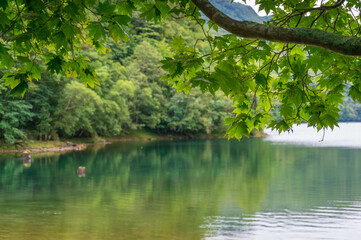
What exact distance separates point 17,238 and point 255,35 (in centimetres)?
1009

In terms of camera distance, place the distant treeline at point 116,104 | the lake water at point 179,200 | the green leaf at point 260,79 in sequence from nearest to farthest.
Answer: the green leaf at point 260,79 < the lake water at point 179,200 < the distant treeline at point 116,104

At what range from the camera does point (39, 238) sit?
10680mm

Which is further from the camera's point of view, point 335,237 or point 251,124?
point 335,237

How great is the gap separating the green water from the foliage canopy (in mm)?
8287

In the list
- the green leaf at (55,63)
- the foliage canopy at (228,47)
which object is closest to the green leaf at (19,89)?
the foliage canopy at (228,47)

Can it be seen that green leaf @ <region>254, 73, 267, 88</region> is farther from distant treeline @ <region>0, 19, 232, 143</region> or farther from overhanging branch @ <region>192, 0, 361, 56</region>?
distant treeline @ <region>0, 19, 232, 143</region>

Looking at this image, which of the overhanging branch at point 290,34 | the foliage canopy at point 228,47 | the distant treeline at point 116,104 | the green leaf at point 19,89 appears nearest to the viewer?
the overhanging branch at point 290,34

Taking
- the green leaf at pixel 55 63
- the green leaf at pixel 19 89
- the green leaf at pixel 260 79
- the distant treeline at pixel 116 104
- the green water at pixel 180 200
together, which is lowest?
the green water at pixel 180 200

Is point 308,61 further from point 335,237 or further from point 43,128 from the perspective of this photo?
point 43,128

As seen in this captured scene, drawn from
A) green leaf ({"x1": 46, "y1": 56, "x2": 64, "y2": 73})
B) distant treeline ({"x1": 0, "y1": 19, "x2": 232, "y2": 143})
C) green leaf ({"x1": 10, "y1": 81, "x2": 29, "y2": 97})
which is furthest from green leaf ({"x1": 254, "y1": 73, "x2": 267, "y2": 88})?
distant treeline ({"x1": 0, "y1": 19, "x2": 232, "y2": 143})

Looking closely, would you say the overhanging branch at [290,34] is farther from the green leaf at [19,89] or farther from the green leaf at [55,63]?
the green leaf at [55,63]

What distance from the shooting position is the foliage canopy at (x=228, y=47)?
7.98ft

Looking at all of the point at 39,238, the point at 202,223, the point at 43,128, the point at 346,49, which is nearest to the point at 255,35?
the point at 346,49

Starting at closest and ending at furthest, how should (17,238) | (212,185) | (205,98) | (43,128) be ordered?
(17,238)
(212,185)
(43,128)
(205,98)
